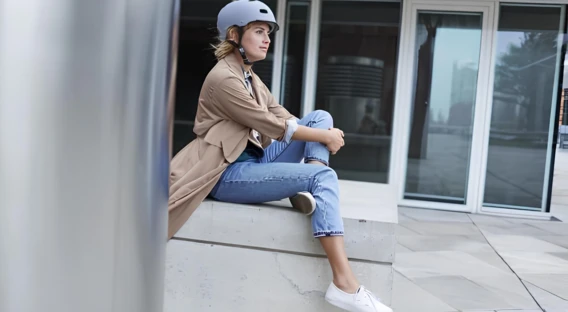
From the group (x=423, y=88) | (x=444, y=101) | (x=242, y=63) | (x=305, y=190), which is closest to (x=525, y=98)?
(x=444, y=101)

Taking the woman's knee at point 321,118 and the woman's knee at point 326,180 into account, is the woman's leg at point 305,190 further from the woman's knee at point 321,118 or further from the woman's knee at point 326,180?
the woman's knee at point 321,118

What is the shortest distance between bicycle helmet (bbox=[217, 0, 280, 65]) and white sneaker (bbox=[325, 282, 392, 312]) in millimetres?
1252

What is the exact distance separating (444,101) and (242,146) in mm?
5324

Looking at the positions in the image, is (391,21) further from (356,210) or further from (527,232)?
(356,210)

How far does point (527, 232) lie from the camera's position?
6262 mm

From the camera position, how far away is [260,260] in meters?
2.60

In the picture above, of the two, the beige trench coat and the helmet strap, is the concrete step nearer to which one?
the beige trench coat

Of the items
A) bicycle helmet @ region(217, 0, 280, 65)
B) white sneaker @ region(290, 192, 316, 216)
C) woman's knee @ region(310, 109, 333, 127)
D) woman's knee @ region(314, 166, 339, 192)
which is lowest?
white sneaker @ region(290, 192, 316, 216)

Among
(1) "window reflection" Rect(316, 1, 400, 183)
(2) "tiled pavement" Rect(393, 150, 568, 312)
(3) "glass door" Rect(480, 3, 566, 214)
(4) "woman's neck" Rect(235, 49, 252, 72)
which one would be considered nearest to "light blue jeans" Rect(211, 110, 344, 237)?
(4) "woman's neck" Rect(235, 49, 252, 72)

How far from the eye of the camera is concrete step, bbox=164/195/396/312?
97.9 inches

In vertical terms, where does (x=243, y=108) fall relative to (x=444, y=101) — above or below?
below

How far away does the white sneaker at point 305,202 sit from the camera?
7.92 feet

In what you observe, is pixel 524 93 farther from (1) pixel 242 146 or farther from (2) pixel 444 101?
(1) pixel 242 146

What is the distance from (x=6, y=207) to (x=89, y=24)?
13 cm
